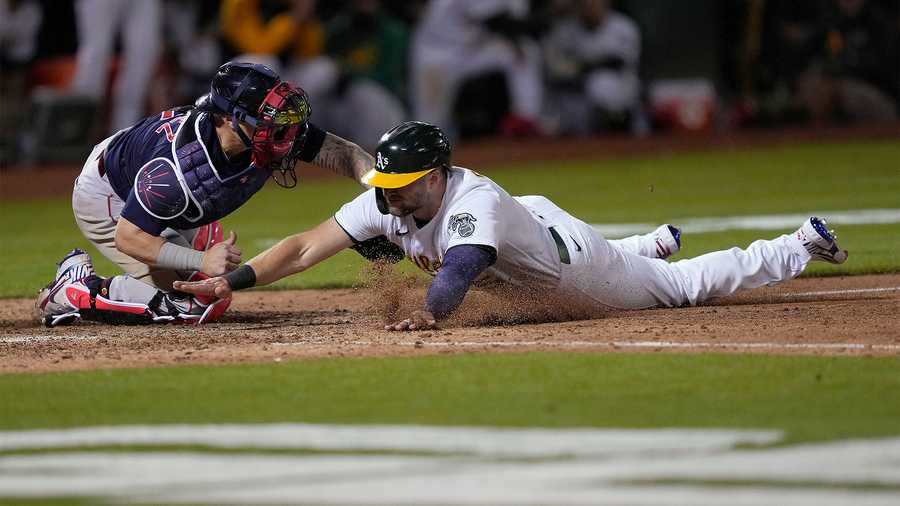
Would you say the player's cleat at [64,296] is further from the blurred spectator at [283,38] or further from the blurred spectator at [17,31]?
the blurred spectator at [17,31]

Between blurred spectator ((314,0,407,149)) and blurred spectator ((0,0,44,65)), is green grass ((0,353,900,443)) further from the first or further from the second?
blurred spectator ((314,0,407,149))

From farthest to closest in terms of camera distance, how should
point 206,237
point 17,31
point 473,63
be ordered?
point 473,63
point 17,31
point 206,237

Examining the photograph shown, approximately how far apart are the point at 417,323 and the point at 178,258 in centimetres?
131

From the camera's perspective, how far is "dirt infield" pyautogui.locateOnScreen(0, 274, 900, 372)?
6.36m

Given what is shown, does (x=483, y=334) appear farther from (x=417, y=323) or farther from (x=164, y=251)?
(x=164, y=251)

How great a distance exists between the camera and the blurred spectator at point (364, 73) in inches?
769

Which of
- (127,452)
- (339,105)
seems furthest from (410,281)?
(339,105)

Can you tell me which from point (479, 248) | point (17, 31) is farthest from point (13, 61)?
point (479, 248)

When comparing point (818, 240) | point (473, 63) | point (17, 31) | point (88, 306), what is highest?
point (17, 31)

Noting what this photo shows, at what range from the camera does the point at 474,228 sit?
6637mm

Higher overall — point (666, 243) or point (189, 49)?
point (189, 49)

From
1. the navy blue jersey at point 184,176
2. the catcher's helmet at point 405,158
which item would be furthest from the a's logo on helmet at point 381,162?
the navy blue jersey at point 184,176

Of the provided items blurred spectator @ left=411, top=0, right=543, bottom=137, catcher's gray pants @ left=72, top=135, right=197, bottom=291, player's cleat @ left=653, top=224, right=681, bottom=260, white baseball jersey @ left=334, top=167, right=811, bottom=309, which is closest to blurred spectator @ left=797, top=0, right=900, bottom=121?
blurred spectator @ left=411, top=0, right=543, bottom=137

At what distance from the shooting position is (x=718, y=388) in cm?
538
